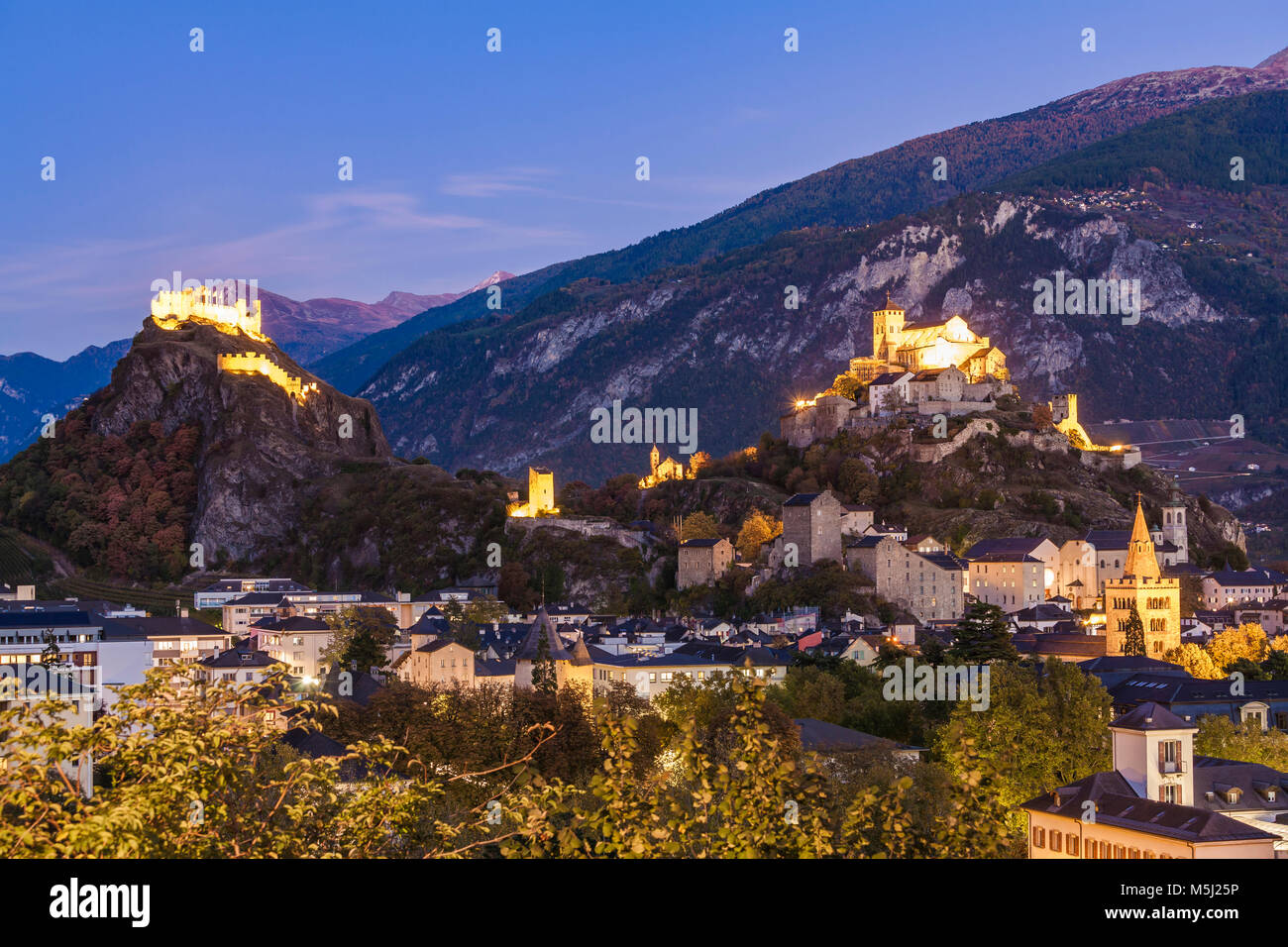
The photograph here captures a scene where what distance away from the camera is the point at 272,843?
13.2 meters

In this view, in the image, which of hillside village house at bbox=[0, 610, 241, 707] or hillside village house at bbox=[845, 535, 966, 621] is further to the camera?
hillside village house at bbox=[845, 535, 966, 621]

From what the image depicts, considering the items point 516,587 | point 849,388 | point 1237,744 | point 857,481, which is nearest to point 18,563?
point 516,587

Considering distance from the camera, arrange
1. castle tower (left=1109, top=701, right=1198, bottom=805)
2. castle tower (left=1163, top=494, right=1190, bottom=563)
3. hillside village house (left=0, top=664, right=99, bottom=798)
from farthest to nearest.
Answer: castle tower (left=1163, top=494, right=1190, bottom=563) < castle tower (left=1109, top=701, right=1198, bottom=805) < hillside village house (left=0, top=664, right=99, bottom=798)

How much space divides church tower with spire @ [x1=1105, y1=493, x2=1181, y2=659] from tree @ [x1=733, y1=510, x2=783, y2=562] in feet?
78.9

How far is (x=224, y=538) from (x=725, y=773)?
12712cm

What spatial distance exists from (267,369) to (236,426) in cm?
788

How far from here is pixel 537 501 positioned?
124812 mm

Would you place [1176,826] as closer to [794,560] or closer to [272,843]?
[272,843]

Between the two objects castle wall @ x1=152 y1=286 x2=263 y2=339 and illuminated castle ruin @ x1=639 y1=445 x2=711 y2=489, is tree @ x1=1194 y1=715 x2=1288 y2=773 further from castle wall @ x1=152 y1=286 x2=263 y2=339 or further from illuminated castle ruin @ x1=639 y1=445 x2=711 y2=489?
castle wall @ x1=152 y1=286 x2=263 y2=339

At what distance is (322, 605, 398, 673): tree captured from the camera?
7844 cm

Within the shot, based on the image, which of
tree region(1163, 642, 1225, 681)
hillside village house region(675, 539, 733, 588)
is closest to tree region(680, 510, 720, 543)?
hillside village house region(675, 539, 733, 588)

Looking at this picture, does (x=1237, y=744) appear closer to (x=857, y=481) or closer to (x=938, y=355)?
(x=857, y=481)

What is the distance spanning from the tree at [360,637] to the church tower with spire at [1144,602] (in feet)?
124

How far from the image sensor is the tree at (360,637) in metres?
78.4
